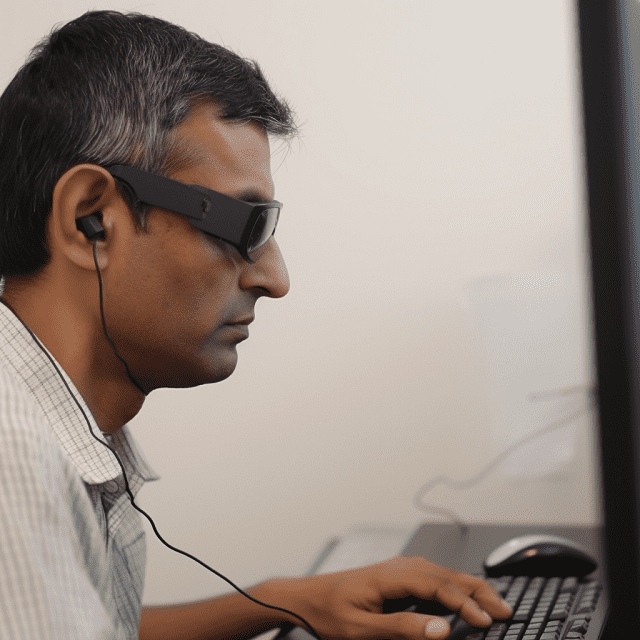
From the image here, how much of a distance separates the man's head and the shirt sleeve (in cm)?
17

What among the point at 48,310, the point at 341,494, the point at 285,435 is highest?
the point at 48,310

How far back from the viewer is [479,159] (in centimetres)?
121

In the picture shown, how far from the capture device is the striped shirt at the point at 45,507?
1.39 feet

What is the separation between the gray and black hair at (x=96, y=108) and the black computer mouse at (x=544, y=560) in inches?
20.2

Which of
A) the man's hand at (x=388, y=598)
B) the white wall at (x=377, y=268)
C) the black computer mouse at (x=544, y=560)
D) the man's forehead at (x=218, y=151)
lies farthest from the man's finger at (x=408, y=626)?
the white wall at (x=377, y=268)

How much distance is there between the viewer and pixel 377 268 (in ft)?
4.11

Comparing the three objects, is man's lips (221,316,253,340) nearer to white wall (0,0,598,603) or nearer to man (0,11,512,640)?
man (0,11,512,640)

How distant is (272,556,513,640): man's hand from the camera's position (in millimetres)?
670

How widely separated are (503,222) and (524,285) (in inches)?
4.3

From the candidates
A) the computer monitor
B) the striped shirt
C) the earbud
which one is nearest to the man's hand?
the striped shirt

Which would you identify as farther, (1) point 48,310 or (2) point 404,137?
(2) point 404,137

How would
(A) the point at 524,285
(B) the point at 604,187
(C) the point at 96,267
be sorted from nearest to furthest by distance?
(B) the point at 604,187 < (C) the point at 96,267 < (A) the point at 524,285

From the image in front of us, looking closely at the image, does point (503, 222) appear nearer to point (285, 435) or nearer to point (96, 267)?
point (285, 435)

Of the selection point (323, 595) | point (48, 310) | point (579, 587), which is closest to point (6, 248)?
point (48, 310)
